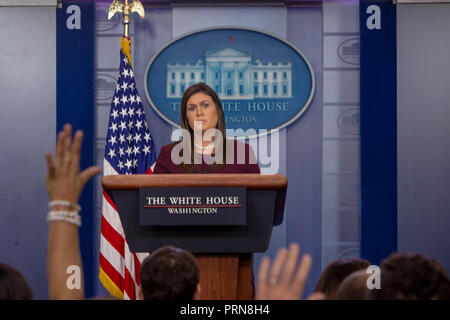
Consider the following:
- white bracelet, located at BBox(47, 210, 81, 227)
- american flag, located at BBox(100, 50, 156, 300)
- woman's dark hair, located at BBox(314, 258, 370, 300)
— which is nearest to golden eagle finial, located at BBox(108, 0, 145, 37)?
american flag, located at BBox(100, 50, 156, 300)

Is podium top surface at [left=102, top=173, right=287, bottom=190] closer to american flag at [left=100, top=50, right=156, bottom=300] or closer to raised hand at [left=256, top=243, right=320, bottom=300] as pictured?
raised hand at [left=256, top=243, right=320, bottom=300]

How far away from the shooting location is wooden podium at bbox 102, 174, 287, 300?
1.75m

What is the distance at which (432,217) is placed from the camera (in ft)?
14.0

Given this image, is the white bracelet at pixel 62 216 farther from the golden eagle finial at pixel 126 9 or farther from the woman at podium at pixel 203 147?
the golden eagle finial at pixel 126 9

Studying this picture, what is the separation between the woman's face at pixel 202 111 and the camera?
277 centimetres

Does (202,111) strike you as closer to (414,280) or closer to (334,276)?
(334,276)

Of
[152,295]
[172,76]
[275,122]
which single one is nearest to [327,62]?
[275,122]

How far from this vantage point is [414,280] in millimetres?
1151

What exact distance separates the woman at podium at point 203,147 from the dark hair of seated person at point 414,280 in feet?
4.75

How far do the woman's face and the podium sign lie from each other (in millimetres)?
1053

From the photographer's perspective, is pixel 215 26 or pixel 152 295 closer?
pixel 152 295
